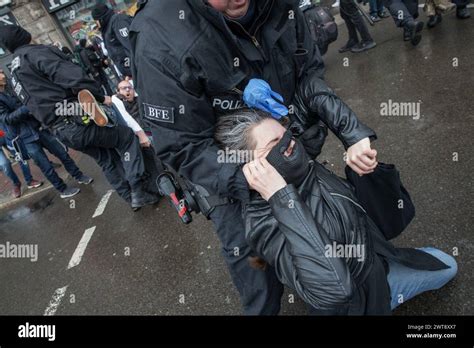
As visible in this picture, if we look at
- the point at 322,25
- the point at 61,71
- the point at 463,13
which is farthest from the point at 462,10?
the point at 61,71

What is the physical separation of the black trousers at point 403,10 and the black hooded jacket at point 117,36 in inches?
142

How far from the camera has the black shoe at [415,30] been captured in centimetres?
498

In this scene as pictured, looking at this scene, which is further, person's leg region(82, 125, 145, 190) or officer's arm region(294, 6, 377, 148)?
person's leg region(82, 125, 145, 190)

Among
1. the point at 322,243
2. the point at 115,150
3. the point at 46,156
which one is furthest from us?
the point at 46,156

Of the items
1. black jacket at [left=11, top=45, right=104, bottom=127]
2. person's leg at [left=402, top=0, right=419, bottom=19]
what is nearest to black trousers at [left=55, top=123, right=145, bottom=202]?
black jacket at [left=11, top=45, right=104, bottom=127]

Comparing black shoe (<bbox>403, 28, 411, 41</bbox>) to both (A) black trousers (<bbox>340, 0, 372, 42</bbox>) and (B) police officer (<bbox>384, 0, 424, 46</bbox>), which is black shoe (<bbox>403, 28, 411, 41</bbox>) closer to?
(B) police officer (<bbox>384, 0, 424, 46</bbox>)

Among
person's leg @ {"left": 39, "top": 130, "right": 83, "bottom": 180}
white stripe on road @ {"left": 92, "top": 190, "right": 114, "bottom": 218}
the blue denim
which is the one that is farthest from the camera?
the blue denim

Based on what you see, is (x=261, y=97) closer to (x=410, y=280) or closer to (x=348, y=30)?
(x=410, y=280)

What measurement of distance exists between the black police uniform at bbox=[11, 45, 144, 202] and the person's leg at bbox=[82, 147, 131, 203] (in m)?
0.04

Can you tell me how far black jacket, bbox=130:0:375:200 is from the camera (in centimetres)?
147

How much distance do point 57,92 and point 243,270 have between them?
2596 millimetres

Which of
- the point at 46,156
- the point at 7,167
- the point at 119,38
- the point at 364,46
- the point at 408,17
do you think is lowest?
the point at 364,46

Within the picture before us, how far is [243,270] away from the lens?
6.37ft
